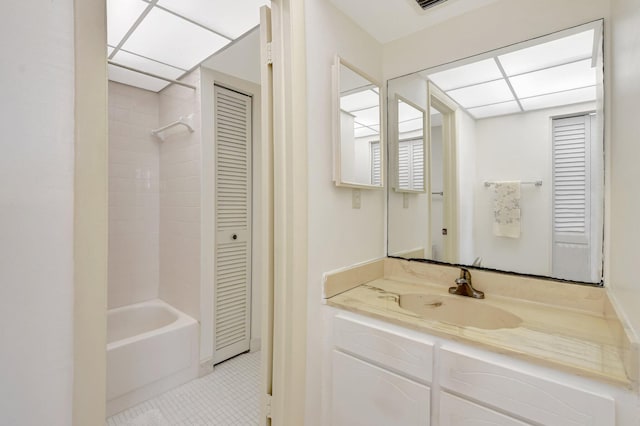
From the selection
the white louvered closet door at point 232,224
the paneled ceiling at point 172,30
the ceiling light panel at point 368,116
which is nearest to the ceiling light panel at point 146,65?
the paneled ceiling at point 172,30

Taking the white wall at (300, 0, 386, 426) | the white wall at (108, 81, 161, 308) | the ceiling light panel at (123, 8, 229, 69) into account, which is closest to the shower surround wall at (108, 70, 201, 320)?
the white wall at (108, 81, 161, 308)

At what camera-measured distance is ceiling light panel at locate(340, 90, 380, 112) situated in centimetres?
143

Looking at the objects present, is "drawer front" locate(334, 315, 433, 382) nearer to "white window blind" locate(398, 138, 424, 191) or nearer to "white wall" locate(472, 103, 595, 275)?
"white wall" locate(472, 103, 595, 275)

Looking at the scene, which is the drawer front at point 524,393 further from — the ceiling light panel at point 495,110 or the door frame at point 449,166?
the ceiling light panel at point 495,110

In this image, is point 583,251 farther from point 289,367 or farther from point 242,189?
point 242,189

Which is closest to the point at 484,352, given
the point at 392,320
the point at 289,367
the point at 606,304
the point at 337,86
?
the point at 392,320

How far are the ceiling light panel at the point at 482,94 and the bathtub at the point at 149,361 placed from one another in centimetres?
233

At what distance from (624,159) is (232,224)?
2.29 meters

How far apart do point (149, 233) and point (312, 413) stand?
86.8 inches

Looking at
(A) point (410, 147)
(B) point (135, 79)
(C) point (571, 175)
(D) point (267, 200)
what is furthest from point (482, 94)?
(B) point (135, 79)

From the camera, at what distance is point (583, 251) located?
1.20 m

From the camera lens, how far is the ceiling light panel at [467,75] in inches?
55.4

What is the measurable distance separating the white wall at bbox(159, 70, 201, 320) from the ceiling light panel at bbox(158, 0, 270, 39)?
2.20 feet

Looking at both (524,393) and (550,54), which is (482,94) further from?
(524,393)
